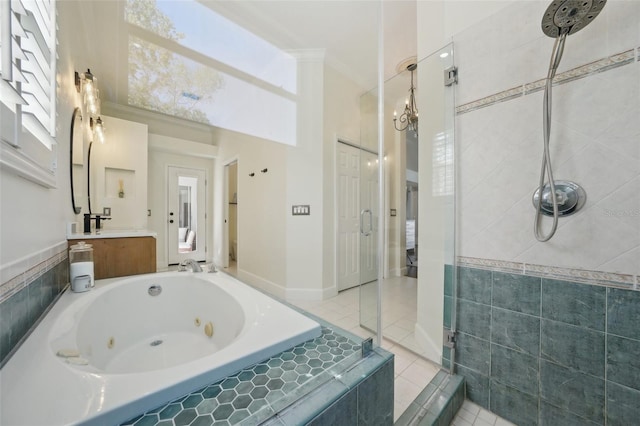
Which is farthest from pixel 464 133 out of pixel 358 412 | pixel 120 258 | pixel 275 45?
pixel 120 258

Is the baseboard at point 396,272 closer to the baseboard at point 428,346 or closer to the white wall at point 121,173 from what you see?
the baseboard at point 428,346

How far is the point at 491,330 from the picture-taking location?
1.23 m

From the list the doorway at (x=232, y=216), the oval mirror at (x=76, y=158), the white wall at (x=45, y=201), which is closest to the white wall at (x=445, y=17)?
the white wall at (x=45, y=201)

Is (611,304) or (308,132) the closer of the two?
(611,304)

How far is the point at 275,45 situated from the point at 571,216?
108 inches

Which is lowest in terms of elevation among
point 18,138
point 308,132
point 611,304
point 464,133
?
point 611,304

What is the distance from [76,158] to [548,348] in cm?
316

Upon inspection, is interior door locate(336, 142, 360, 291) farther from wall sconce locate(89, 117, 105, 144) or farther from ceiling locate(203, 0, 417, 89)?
wall sconce locate(89, 117, 105, 144)

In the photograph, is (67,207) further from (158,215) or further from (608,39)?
(608,39)

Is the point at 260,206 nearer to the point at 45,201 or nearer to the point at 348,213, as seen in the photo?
the point at 348,213

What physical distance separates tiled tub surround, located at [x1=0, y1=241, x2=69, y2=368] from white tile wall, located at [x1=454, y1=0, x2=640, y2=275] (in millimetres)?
1924

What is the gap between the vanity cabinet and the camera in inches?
64.7

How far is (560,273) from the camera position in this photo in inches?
41.3

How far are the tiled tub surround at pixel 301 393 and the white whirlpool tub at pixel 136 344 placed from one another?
3 centimetres
